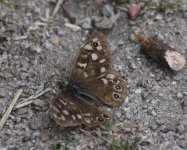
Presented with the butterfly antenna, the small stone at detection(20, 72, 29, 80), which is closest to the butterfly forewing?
the butterfly antenna

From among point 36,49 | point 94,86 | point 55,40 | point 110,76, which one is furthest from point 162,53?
point 36,49

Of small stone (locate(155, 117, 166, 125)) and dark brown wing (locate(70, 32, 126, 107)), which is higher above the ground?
dark brown wing (locate(70, 32, 126, 107))

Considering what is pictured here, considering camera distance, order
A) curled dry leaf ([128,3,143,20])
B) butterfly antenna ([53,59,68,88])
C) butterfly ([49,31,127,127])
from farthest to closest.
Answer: curled dry leaf ([128,3,143,20])
butterfly antenna ([53,59,68,88])
butterfly ([49,31,127,127])

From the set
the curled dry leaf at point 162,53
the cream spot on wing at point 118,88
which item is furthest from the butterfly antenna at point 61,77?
the curled dry leaf at point 162,53

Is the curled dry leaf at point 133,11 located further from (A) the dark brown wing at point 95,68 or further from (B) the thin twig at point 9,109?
(B) the thin twig at point 9,109

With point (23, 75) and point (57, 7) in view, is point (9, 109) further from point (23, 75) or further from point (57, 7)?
point (57, 7)

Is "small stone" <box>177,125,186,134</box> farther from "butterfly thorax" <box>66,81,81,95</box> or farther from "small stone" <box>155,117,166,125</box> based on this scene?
"butterfly thorax" <box>66,81,81,95</box>
